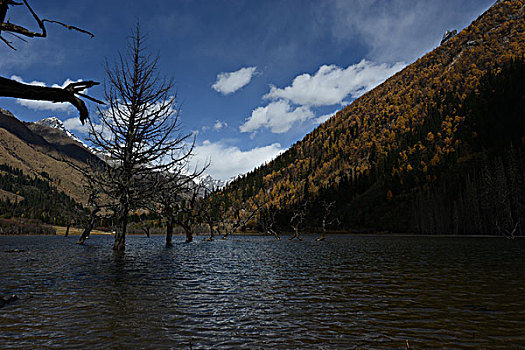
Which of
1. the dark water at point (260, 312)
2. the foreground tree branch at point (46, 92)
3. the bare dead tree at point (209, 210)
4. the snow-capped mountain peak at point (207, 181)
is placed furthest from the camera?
the bare dead tree at point (209, 210)

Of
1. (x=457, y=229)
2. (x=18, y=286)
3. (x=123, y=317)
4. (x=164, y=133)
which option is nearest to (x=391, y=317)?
(x=123, y=317)

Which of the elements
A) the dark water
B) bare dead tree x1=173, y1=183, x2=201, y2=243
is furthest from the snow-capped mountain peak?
the dark water

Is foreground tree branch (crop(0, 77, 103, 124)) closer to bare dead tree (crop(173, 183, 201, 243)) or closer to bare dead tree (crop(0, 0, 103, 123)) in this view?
bare dead tree (crop(0, 0, 103, 123))

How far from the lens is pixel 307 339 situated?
24.2 ft

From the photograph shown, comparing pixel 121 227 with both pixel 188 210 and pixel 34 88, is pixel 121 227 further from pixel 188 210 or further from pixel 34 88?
pixel 34 88

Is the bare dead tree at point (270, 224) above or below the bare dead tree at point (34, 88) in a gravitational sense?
below

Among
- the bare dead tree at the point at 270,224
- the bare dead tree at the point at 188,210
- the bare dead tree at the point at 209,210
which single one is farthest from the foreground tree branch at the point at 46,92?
the bare dead tree at the point at 270,224

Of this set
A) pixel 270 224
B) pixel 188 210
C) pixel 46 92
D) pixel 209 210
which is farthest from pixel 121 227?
pixel 270 224

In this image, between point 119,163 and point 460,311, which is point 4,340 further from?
point 119,163

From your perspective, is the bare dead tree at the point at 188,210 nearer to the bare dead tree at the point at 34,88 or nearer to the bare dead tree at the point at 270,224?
the bare dead tree at the point at 34,88

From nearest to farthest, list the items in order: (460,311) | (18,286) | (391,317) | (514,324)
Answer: (514,324) → (391,317) → (460,311) → (18,286)

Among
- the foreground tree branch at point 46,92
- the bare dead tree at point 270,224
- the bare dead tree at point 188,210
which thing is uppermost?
the foreground tree branch at point 46,92

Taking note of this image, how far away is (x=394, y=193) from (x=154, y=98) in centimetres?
15275

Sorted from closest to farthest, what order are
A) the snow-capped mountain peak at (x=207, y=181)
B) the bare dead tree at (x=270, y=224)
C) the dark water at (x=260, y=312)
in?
the dark water at (x=260, y=312), the snow-capped mountain peak at (x=207, y=181), the bare dead tree at (x=270, y=224)
